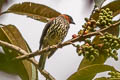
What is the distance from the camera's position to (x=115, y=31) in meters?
1.37

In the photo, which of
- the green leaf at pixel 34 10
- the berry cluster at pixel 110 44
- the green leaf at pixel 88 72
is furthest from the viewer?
the green leaf at pixel 34 10

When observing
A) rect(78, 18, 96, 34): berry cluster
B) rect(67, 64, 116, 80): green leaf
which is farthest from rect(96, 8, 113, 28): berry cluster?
rect(67, 64, 116, 80): green leaf

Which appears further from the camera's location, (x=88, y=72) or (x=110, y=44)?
(x=88, y=72)

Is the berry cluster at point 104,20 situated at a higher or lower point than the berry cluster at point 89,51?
higher

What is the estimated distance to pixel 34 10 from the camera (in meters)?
1.92

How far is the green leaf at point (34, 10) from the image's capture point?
1.89m

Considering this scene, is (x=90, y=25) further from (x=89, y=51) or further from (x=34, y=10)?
(x=34, y=10)

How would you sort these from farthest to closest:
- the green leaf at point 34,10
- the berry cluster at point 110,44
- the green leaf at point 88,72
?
the green leaf at point 34,10 → the green leaf at point 88,72 → the berry cluster at point 110,44

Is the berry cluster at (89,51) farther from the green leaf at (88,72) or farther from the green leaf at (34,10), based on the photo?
the green leaf at (34,10)

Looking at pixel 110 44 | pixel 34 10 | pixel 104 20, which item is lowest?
pixel 110 44

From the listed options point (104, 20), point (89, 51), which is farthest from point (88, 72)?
point (104, 20)

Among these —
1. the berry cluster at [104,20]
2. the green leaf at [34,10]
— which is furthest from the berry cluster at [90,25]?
the green leaf at [34,10]

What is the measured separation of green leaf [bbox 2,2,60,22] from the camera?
1.89 metres

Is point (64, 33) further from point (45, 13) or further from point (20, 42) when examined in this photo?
point (20, 42)
